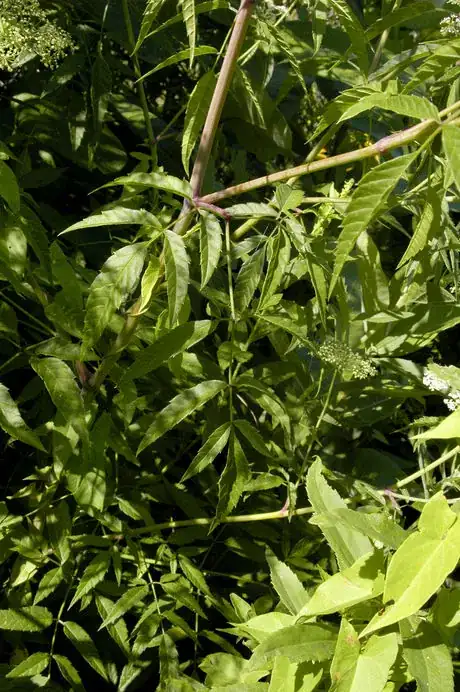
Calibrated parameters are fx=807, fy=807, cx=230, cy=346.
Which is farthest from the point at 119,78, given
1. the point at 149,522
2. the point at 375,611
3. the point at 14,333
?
the point at 375,611

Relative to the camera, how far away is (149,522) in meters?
1.44

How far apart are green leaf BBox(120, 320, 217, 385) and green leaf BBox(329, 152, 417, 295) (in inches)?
12.8

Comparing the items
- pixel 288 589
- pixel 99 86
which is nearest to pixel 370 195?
pixel 288 589

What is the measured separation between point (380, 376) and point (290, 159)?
61 centimetres

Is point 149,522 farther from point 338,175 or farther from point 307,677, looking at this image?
point 338,175

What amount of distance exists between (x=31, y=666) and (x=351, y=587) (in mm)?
725

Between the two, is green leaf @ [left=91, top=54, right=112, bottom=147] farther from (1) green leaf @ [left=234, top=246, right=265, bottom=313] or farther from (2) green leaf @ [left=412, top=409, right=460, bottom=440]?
(2) green leaf @ [left=412, top=409, right=460, bottom=440]

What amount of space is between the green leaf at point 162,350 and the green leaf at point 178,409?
7 centimetres

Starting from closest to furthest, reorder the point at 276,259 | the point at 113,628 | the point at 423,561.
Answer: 1. the point at 423,561
2. the point at 276,259
3. the point at 113,628

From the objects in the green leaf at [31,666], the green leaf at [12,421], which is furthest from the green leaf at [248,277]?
the green leaf at [31,666]

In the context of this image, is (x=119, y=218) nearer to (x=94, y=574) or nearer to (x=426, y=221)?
(x=426, y=221)

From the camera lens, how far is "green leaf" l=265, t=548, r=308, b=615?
1.08 meters

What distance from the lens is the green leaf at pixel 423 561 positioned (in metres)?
0.73

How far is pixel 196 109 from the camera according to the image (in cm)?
105
